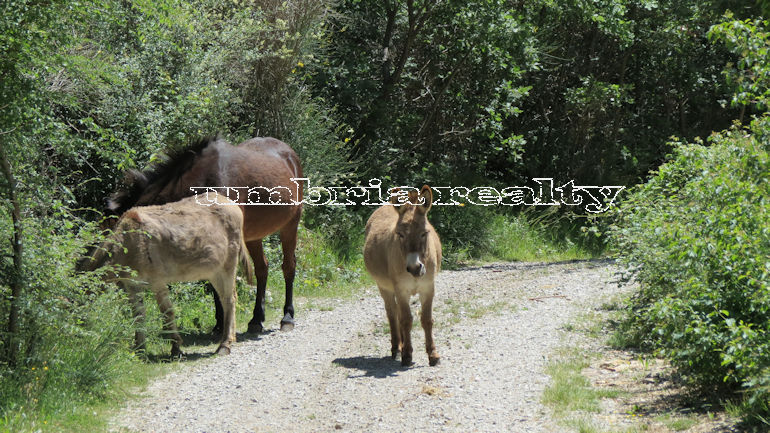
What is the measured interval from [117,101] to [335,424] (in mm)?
6517

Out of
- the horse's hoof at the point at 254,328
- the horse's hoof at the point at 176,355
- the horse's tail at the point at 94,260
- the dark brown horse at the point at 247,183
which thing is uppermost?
A: the dark brown horse at the point at 247,183

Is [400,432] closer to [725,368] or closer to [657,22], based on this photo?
[725,368]

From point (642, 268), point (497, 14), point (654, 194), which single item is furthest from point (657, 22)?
point (642, 268)

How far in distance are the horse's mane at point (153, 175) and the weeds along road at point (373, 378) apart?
2033 mm

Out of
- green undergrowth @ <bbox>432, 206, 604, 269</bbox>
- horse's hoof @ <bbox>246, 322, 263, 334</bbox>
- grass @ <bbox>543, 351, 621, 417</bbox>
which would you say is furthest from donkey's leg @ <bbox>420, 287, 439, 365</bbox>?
green undergrowth @ <bbox>432, 206, 604, 269</bbox>

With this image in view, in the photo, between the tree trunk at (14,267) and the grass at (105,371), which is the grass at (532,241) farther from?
the tree trunk at (14,267)

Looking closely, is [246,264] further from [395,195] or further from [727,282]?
[727,282]

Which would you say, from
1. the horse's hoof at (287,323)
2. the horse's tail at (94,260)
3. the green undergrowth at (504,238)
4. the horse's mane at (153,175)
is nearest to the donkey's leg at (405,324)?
the horse's hoof at (287,323)

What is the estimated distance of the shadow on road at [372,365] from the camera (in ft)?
27.2

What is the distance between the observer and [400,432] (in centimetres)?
652

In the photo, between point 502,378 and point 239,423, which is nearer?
point 239,423

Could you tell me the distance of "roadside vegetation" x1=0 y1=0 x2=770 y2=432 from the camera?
22.7ft

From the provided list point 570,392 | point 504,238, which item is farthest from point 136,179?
point 504,238

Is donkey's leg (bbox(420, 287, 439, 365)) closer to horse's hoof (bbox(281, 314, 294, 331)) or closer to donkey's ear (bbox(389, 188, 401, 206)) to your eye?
donkey's ear (bbox(389, 188, 401, 206))
